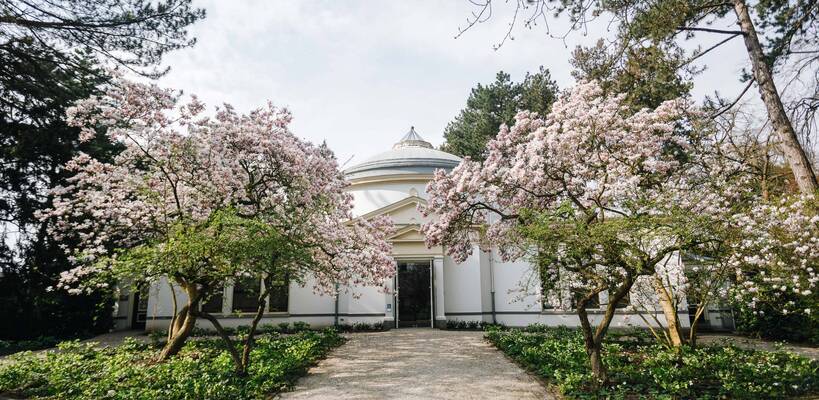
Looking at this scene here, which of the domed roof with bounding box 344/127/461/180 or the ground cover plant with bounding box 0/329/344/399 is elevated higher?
the domed roof with bounding box 344/127/461/180

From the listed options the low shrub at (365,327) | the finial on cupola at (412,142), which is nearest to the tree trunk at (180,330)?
the low shrub at (365,327)

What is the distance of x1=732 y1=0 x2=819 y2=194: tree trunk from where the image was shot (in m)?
6.90

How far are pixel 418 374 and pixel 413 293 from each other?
9.13m

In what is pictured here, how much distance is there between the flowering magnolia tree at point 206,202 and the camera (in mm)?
6469

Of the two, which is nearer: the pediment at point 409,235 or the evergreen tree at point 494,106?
the pediment at point 409,235

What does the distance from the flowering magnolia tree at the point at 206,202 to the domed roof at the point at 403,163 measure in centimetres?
770

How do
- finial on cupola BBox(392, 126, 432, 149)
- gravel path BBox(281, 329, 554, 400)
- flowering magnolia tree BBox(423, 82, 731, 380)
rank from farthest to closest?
finial on cupola BBox(392, 126, 432, 149) → gravel path BBox(281, 329, 554, 400) → flowering magnolia tree BBox(423, 82, 731, 380)

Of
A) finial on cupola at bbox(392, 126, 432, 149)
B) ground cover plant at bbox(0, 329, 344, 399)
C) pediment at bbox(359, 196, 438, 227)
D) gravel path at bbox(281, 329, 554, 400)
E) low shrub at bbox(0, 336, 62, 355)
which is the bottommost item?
gravel path at bbox(281, 329, 554, 400)

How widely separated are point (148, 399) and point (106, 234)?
233 inches

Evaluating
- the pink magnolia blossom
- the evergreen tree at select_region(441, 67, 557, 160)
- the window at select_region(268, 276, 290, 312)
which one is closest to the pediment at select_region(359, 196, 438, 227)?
the window at select_region(268, 276, 290, 312)

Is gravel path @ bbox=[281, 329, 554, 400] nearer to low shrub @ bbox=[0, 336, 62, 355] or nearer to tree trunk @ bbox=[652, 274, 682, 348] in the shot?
tree trunk @ bbox=[652, 274, 682, 348]

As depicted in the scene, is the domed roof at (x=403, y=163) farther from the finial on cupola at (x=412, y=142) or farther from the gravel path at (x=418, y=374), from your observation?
the gravel path at (x=418, y=374)

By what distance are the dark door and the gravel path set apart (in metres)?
4.80

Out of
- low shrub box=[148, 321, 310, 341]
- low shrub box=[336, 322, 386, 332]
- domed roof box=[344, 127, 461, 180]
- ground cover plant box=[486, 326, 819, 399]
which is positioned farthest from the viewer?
domed roof box=[344, 127, 461, 180]
